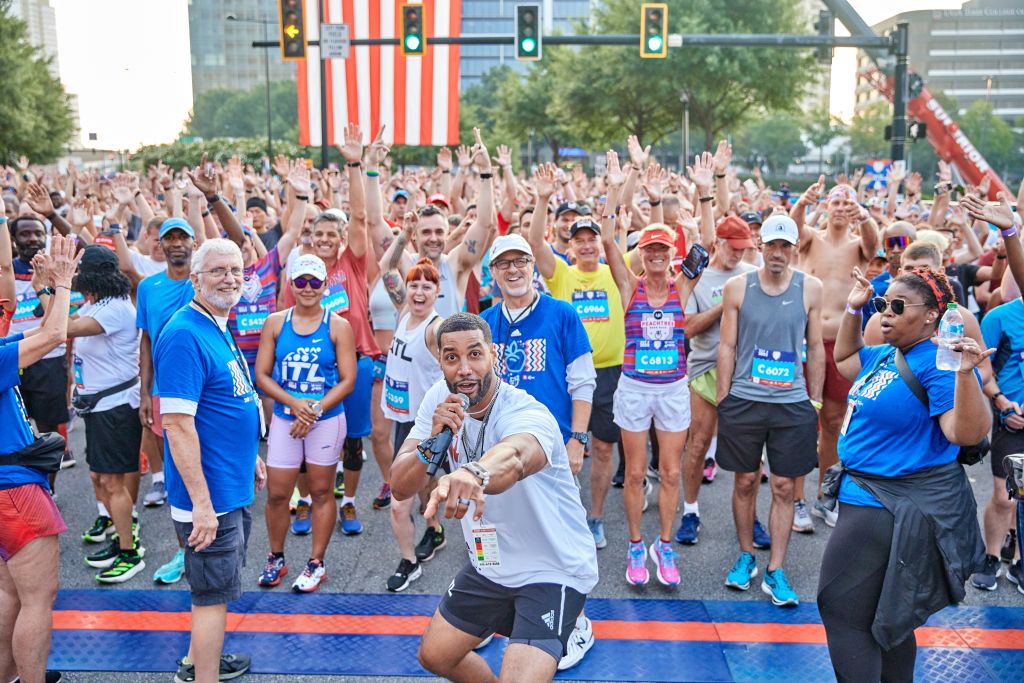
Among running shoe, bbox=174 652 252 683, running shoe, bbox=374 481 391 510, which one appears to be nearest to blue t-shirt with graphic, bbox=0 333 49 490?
running shoe, bbox=174 652 252 683

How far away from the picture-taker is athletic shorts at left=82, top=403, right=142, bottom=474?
16.9 ft

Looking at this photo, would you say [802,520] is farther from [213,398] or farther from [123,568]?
[123,568]

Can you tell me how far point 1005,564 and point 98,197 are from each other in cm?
1308

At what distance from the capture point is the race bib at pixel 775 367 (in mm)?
5004

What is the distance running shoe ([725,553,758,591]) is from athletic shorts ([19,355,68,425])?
15.8ft

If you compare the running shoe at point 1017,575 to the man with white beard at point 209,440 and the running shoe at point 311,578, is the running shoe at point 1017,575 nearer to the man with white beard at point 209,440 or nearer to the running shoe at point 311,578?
the running shoe at point 311,578

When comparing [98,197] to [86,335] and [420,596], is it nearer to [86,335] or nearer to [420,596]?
[86,335]

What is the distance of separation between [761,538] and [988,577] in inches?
52.4

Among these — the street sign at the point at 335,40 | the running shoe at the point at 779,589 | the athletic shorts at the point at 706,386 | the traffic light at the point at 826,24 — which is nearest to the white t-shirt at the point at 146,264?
the athletic shorts at the point at 706,386

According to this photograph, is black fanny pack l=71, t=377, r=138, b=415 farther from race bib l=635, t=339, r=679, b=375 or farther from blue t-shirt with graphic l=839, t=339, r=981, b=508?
blue t-shirt with graphic l=839, t=339, r=981, b=508

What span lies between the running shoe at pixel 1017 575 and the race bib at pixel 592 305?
2867mm

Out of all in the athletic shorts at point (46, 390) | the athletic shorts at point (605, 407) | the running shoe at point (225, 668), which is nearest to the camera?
the running shoe at point (225, 668)

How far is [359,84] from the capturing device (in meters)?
18.2

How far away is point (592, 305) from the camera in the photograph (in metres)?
5.58
